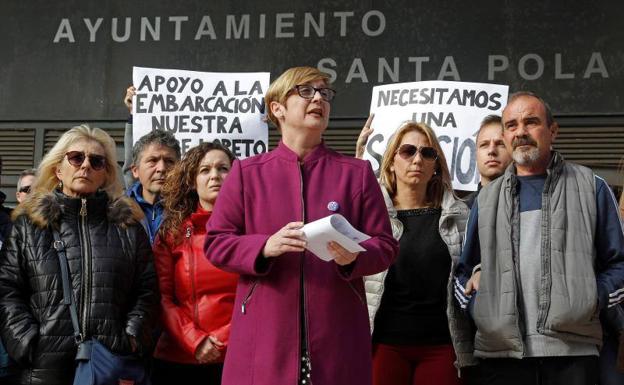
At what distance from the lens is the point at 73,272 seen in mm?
4633

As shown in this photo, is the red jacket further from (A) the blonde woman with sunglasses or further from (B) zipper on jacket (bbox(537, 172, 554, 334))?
(B) zipper on jacket (bbox(537, 172, 554, 334))

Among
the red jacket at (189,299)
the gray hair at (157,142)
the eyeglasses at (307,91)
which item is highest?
the gray hair at (157,142)

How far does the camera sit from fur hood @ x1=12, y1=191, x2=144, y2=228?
15.5 ft

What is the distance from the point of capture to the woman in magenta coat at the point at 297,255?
12.4 ft

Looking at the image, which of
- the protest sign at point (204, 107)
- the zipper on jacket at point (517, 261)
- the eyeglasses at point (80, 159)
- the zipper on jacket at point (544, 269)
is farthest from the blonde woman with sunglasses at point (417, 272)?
the protest sign at point (204, 107)

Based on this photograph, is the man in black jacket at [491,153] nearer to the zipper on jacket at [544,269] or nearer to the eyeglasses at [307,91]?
the zipper on jacket at [544,269]

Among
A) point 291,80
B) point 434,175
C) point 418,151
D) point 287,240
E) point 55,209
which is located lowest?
point 287,240

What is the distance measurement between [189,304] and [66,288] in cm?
58

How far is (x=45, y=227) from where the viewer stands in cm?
472

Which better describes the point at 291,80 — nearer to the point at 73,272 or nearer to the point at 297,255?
the point at 297,255

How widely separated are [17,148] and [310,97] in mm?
5801

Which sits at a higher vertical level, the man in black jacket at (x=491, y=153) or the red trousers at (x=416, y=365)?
the man in black jacket at (x=491, y=153)

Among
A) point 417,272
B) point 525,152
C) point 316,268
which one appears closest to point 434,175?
point 417,272

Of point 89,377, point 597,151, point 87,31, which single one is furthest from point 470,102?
point 87,31
